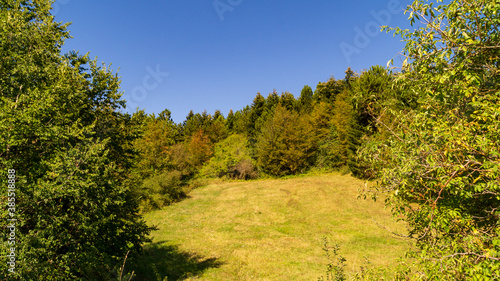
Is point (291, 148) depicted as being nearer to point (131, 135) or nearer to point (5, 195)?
point (131, 135)

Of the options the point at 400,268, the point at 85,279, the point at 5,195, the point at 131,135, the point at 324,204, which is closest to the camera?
the point at 400,268

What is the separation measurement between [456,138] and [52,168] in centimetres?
1184

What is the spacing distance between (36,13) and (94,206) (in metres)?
11.3

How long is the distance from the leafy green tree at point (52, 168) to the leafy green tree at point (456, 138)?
987 cm

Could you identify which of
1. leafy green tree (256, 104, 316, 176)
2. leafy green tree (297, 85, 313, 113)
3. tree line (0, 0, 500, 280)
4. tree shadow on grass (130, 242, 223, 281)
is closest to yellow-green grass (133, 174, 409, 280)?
tree shadow on grass (130, 242, 223, 281)

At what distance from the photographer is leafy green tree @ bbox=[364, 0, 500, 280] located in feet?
13.8

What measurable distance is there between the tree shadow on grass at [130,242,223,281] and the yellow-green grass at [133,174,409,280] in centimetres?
5

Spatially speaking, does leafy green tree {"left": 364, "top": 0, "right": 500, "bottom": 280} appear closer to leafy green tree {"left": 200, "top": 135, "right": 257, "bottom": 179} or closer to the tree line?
the tree line

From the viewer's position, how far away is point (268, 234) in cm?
1934

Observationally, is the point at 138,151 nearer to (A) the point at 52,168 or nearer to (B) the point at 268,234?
(A) the point at 52,168

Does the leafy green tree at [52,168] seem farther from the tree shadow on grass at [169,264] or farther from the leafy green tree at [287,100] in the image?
the leafy green tree at [287,100]

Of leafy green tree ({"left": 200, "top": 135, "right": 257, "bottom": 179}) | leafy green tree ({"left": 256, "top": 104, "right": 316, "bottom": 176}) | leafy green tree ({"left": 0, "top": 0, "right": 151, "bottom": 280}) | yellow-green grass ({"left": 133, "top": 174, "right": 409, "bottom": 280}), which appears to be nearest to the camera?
leafy green tree ({"left": 0, "top": 0, "right": 151, "bottom": 280})

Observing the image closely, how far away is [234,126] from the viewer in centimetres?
6712

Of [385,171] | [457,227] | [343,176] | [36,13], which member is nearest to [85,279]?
[385,171]
